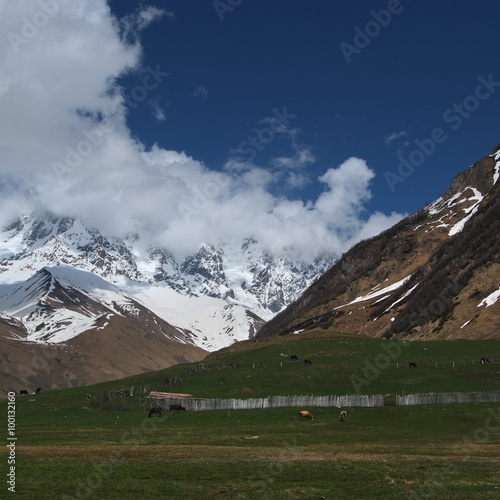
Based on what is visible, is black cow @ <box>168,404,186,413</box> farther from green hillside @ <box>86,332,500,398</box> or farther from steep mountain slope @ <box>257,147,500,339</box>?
steep mountain slope @ <box>257,147,500,339</box>

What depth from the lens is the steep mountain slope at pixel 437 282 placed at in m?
109

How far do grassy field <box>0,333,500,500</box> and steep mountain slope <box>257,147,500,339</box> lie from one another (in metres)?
29.9

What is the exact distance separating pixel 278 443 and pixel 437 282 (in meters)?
101

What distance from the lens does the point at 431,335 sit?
10894 centimetres

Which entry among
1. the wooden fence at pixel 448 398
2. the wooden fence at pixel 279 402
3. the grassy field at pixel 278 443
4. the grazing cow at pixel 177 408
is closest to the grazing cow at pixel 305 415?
the grassy field at pixel 278 443

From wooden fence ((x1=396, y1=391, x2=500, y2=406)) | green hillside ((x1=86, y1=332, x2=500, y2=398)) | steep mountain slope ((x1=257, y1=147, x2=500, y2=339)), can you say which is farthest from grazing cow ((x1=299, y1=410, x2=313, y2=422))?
steep mountain slope ((x1=257, y1=147, x2=500, y2=339))

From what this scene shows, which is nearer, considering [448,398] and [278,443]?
[278,443]

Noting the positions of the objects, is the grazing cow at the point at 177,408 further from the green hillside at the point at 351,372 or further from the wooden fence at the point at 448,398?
the wooden fence at the point at 448,398

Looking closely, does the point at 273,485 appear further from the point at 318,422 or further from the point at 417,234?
the point at 417,234

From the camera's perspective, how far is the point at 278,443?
36.2 m

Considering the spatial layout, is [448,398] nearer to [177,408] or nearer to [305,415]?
[305,415]

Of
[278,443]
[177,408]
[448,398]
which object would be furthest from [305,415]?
[177,408]

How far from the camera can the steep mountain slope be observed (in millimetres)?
108625

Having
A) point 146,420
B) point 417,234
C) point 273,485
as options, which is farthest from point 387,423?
point 417,234
